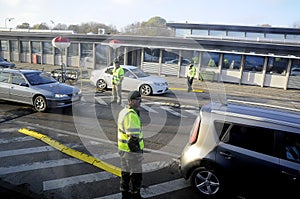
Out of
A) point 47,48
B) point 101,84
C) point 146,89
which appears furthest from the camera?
point 47,48

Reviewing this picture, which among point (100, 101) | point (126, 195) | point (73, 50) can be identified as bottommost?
point (126, 195)

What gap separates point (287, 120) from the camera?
3.96m

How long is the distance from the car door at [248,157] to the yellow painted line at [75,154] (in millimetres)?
2199

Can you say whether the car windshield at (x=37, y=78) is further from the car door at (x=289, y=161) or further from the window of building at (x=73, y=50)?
the window of building at (x=73, y=50)

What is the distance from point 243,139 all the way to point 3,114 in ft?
27.1

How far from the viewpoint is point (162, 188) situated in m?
4.44

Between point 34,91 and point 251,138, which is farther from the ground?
point 251,138

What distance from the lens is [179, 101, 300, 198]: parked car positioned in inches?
143

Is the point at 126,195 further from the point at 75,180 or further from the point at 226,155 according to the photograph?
the point at 226,155

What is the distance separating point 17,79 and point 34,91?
107cm

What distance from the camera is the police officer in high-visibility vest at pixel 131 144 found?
371 cm

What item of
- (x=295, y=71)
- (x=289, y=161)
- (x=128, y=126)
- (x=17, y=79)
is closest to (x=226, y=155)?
(x=289, y=161)

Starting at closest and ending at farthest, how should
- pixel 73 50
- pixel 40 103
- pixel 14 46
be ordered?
1. pixel 40 103
2. pixel 73 50
3. pixel 14 46

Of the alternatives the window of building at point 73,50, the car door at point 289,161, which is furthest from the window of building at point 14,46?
the car door at point 289,161
